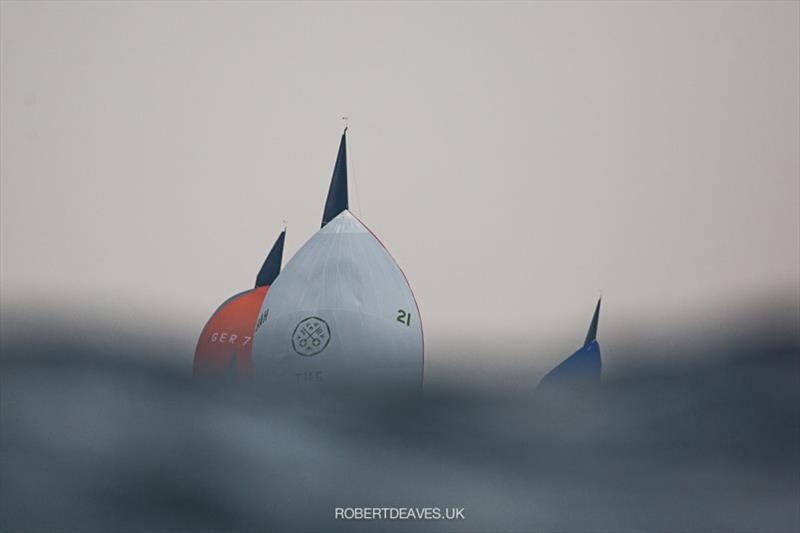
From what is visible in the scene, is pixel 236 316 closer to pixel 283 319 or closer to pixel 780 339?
pixel 283 319

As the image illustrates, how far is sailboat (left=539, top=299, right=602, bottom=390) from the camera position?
145 feet

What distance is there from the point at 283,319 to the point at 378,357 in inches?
83.1

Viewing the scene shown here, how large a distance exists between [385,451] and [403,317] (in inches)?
393

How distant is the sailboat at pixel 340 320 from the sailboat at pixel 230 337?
7.92ft

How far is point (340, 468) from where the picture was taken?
1182 inches

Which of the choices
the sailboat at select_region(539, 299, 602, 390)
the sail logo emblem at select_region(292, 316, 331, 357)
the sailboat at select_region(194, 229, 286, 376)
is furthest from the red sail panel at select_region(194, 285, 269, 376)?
Answer: the sailboat at select_region(539, 299, 602, 390)

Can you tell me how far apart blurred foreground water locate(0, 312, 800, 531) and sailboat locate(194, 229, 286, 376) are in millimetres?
4535

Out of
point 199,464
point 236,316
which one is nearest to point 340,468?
point 199,464

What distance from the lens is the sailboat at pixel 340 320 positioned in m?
39.9

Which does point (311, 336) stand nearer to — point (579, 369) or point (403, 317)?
point (403, 317)

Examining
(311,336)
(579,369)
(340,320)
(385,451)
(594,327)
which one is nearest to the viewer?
(385,451)

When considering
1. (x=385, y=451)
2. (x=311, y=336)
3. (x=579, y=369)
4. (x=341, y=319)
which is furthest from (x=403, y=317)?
(x=385, y=451)

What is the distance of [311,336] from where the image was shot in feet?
131

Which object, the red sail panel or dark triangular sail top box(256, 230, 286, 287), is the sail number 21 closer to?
the red sail panel
